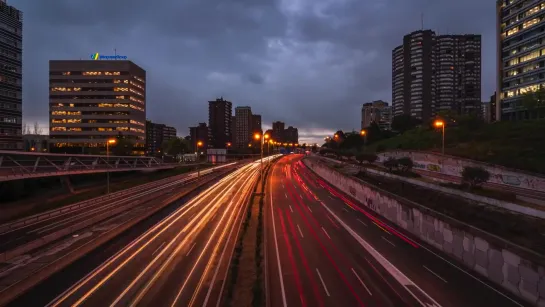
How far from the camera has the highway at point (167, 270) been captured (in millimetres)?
18906

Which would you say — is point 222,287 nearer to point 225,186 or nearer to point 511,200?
point 511,200

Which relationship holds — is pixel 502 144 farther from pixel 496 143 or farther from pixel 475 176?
pixel 475 176

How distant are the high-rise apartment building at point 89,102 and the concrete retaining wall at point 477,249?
140 meters

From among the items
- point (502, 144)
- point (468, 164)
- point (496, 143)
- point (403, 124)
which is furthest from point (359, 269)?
point (403, 124)

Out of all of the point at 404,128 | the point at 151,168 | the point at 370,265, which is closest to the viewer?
the point at 370,265

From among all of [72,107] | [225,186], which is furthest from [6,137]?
[225,186]

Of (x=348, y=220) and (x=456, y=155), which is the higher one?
(x=456, y=155)

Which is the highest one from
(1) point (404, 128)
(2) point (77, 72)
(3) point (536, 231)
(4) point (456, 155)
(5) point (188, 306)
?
(2) point (77, 72)

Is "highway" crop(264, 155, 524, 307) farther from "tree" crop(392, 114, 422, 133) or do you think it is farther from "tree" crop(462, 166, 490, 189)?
"tree" crop(392, 114, 422, 133)

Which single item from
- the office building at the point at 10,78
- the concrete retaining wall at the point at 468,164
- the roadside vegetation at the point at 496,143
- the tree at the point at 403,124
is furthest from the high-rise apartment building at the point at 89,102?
the tree at the point at 403,124

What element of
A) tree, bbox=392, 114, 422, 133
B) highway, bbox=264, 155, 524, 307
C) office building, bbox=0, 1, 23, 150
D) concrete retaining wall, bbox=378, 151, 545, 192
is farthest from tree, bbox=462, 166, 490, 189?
tree, bbox=392, 114, 422, 133

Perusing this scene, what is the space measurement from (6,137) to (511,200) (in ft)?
398

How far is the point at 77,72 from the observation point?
495 feet

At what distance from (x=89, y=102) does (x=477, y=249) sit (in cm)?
16480
